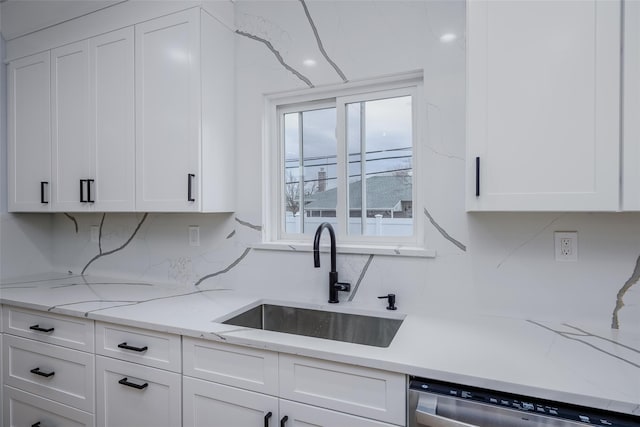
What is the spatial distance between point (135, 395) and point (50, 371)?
56 cm

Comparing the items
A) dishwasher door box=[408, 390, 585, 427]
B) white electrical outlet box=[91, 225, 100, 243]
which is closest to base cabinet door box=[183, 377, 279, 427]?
dishwasher door box=[408, 390, 585, 427]

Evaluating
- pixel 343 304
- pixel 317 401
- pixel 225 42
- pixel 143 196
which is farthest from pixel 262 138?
pixel 317 401

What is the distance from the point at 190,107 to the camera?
5.65ft

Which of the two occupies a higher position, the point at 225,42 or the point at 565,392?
the point at 225,42

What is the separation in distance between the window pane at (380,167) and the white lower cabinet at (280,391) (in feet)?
2.66

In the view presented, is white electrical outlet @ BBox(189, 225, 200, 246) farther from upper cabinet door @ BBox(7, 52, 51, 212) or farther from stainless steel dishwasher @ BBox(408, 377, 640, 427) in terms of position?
stainless steel dishwasher @ BBox(408, 377, 640, 427)

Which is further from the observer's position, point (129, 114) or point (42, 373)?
point (129, 114)

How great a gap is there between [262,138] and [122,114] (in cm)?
77

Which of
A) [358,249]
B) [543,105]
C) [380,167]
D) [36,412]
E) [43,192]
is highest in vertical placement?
[543,105]

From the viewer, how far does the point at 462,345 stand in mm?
1180

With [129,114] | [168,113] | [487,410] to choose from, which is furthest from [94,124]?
[487,410]

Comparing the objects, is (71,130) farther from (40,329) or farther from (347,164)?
(347,164)

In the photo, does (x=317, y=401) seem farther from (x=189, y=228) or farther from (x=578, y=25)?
(x=578, y=25)

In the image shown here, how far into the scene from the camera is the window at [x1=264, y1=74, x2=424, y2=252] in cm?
172
